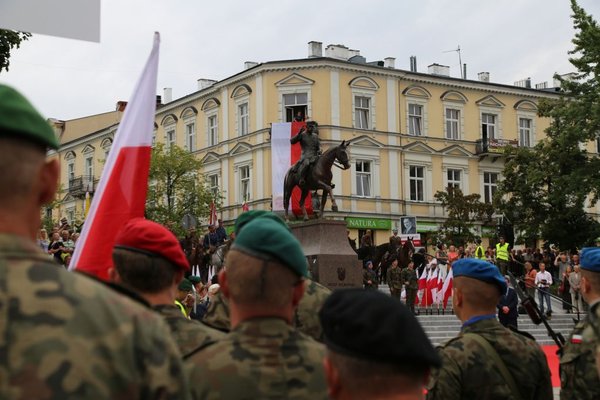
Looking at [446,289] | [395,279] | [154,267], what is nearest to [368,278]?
[395,279]

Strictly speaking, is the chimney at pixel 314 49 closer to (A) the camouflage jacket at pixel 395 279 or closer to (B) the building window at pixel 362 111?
(B) the building window at pixel 362 111

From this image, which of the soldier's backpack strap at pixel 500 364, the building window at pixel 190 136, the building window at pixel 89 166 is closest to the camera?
the soldier's backpack strap at pixel 500 364

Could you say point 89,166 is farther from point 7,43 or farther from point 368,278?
point 7,43

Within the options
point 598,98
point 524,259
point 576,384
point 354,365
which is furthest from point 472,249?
point 354,365

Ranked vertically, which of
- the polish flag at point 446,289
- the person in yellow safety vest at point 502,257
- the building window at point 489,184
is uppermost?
the building window at point 489,184

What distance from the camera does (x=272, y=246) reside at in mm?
3148

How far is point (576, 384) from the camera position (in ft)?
15.0

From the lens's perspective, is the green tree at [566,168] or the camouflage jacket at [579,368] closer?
the camouflage jacket at [579,368]

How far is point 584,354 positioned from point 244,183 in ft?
154

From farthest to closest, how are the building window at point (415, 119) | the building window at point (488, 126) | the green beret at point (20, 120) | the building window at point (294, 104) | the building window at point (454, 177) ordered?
1. the building window at point (488, 126)
2. the building window at point (454, 177)
3. the building window at point (415, 119)
4. the building window at point (294, 104)
5. the green beret at point (20, 120)

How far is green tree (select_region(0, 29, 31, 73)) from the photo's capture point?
1944 cm

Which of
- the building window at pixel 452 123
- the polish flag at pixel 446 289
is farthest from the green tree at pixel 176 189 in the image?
the polish flag at pixel 446 289

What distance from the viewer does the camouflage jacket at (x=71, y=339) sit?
1978 mm

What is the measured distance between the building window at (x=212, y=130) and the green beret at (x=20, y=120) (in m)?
51.4
